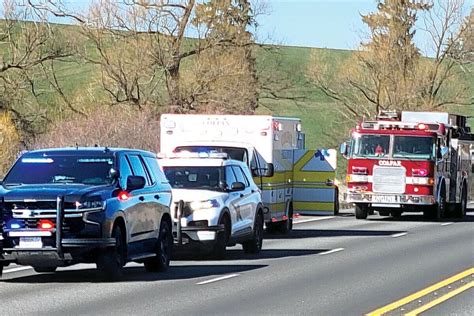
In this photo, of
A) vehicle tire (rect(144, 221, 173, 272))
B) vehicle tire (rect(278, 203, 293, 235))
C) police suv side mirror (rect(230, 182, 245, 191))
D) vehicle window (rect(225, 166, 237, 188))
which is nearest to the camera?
vehicle tire (rect(144, 221, 173, 272))

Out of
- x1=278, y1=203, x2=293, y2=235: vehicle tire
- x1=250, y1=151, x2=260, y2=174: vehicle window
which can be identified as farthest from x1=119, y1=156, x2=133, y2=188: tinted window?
x1=278, y1=203, x2=293, y2=235: vehicle tire

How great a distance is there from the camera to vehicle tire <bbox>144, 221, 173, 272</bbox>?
687 inches

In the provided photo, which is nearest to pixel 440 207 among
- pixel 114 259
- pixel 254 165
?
pixel 254 165

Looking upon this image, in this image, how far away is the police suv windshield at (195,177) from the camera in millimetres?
20266

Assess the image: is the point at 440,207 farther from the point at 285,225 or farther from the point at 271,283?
the point at 271,283

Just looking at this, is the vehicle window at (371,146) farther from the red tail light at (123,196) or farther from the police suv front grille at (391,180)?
the red tail light at (123,196)

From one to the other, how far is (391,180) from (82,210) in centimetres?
1930

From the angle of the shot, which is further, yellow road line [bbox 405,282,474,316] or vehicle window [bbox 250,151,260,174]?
vehicle window [bbox 250,151,260,174]

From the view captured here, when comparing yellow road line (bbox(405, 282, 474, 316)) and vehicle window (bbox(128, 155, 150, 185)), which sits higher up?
vehicle window (bbox(128, 155, 150, 185))

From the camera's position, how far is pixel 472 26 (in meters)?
61.3

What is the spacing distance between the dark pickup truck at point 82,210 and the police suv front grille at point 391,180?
1660 centimetres

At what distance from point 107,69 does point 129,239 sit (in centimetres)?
3093

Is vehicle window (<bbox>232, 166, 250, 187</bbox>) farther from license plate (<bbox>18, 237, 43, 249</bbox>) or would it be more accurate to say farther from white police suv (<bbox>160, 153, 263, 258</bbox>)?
license plate (<bbox>18, 237, 43, 249</bbox>)

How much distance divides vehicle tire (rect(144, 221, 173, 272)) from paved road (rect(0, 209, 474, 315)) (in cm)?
18
